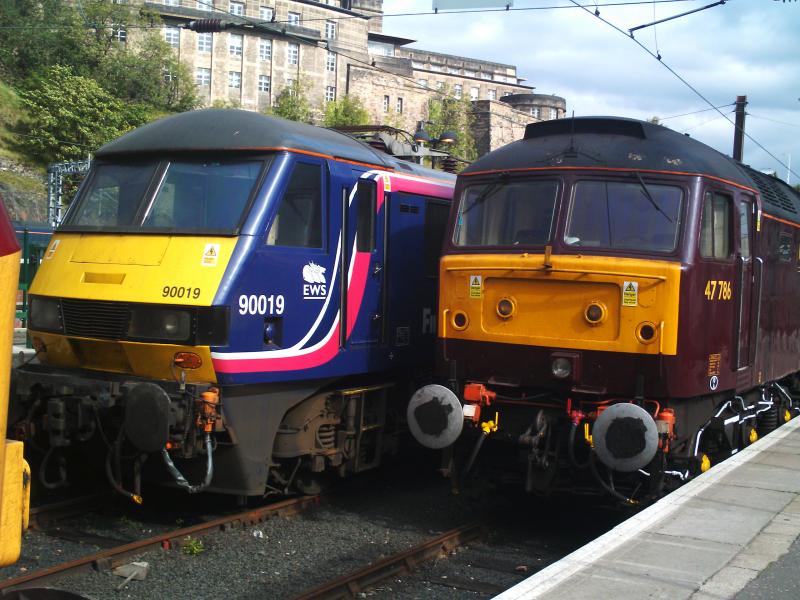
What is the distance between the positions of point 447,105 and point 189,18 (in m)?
20.2

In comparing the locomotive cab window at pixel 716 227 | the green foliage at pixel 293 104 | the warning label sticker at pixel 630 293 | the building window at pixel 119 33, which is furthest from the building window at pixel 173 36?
the warning label sticker at pixel 630 293

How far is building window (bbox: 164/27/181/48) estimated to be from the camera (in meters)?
66.5

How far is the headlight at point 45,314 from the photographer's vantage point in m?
7.62

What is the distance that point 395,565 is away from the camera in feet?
22.8

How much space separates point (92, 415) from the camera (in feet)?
23.5

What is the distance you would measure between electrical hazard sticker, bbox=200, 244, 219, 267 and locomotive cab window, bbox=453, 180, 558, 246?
226 centimetres

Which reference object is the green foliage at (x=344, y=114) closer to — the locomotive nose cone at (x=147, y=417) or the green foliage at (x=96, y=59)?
the green foliage at (x=96, y=59)

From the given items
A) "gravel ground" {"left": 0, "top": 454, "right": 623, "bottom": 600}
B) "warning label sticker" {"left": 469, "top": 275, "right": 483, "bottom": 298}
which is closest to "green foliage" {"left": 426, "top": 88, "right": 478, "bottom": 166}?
"gravel ground" {"left": 0, "top": 454, "right": 623, "bottom": 600}

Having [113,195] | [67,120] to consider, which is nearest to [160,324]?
[113,195]

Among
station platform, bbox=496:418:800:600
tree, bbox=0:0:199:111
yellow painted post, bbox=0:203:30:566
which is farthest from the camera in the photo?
tree, bbox=0:0:199:111

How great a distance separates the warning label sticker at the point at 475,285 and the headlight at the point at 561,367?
912 millimetres

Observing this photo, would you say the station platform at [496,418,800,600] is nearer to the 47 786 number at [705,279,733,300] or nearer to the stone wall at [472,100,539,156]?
the 47 786 number at [705,279,733,300]

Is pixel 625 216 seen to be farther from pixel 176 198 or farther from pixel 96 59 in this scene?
pixel 96 59

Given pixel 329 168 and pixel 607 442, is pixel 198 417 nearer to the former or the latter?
pixel 329 168
